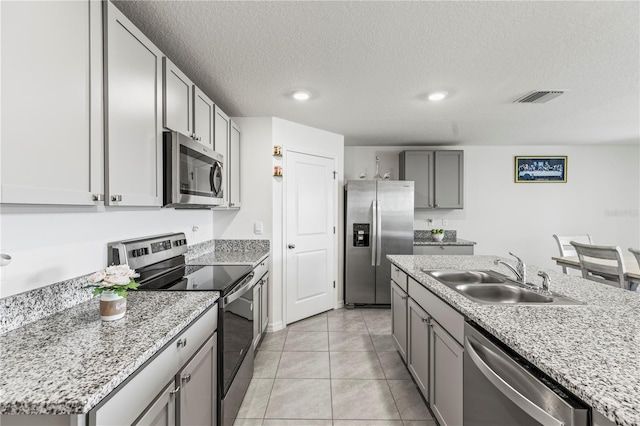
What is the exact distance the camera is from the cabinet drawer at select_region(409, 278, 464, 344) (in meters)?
1.43

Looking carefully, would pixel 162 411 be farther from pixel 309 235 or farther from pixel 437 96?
pixel 437 96

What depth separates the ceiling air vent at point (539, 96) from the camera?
255 cm

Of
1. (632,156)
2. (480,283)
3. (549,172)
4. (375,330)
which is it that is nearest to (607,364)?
(480,283)

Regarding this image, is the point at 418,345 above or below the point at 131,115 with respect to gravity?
→ below

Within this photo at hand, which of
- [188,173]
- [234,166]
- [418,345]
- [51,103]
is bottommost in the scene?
[418,345]

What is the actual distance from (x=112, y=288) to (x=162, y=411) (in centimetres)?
49

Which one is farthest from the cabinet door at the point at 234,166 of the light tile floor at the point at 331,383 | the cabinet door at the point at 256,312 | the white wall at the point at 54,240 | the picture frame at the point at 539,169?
the picture frame at the point at 539,169

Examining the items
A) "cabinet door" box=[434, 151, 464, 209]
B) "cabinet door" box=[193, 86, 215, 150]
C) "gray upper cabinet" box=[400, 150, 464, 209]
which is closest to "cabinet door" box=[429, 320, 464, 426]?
"cabinet door" box=[193, 86, 215, 150]

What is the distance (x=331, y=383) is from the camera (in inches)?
88.7

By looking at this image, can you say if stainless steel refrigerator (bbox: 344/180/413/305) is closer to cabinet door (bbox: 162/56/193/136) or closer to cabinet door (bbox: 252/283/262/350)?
cabinet door (bbox: 252/283/262/350)

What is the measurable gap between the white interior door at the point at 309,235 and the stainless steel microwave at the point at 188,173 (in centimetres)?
125

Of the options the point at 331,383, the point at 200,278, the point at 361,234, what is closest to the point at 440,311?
the point at 331,383

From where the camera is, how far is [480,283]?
6.53 ft

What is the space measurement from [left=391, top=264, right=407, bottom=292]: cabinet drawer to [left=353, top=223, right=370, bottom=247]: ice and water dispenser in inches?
51.3
